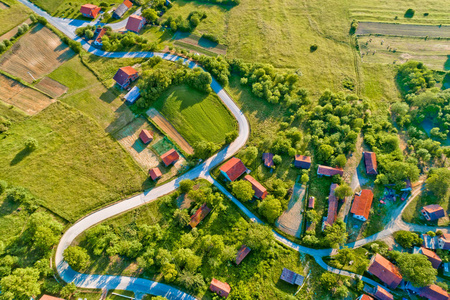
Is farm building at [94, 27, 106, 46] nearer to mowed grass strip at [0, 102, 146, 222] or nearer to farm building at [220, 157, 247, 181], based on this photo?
mowed grass strip at [0, 102, 146, 222]

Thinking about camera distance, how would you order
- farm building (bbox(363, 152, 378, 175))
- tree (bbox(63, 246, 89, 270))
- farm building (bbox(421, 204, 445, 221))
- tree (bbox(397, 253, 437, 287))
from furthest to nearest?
farm building (bbox(363, 152, 378, 175)), farm building (bbox(421, 204, 445, 221)), tree (bbox(397, 253, 437, 287)), tree (bbox(63, 246, 89, 270))

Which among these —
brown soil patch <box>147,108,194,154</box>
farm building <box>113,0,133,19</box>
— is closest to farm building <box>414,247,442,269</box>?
brown soil patch <box>147,108,194,154</box>

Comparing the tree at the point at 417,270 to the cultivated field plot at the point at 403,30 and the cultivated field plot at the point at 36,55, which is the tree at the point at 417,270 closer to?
the cultivated field plot at the point at 403,30

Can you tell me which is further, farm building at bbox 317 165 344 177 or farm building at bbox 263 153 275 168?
farm building at bbox 263 153 275 168

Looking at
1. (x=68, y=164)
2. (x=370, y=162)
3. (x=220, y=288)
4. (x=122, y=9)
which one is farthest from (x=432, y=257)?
(x=122, y=9)

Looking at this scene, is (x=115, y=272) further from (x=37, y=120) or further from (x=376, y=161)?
(x=376, y=161)

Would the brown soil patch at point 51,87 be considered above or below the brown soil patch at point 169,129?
above

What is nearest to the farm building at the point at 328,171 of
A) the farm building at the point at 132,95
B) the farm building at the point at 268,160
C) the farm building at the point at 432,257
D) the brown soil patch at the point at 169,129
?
the farm building at the point at 268,160
